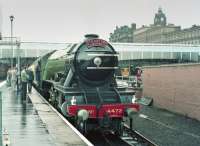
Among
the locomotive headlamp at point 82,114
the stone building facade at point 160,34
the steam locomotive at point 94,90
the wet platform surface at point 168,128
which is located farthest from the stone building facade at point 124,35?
the locomotive headlamp at point 82,114

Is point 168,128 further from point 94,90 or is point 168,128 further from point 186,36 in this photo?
point 186,36

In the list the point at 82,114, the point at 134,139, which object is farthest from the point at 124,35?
the point at 82,114

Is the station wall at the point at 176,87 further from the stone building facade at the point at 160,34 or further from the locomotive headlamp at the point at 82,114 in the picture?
the stone building facade at the point at 160,34

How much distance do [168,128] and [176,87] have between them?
20.2ft

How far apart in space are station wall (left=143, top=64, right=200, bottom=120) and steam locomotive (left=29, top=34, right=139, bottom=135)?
610 centimetres

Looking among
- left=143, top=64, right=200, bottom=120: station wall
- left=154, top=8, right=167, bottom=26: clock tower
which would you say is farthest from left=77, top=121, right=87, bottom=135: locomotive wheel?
left=154, top=8, right=167, bottom=26: clock tower

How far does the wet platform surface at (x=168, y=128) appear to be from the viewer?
1519 centimetres

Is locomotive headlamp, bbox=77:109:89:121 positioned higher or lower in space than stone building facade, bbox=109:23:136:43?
lower

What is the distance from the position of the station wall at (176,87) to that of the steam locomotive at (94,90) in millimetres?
6101

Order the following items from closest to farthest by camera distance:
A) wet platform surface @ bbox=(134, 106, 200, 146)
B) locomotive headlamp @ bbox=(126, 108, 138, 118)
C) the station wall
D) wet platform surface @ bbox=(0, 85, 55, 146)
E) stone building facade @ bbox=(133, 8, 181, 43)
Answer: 1. wet platform surface @ bbox=(0, 85, 55, 146)
2. locomotive headlamp @ bbox=(126, 108, 138, 118)
3. wet platform surface @ bbox=(134, 106, 200, 146)
4. the station wall
5. stone building facade @ bbox=(133, 8, 181, 43)

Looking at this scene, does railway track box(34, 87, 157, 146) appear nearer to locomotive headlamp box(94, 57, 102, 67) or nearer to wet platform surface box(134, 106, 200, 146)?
wet platform surface box(134, 106, 200, 146)

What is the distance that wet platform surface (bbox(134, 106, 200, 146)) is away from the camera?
49.8 feet

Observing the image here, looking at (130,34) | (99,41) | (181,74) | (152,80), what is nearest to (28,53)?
A: (152,80)

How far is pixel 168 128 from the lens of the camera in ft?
59.3
